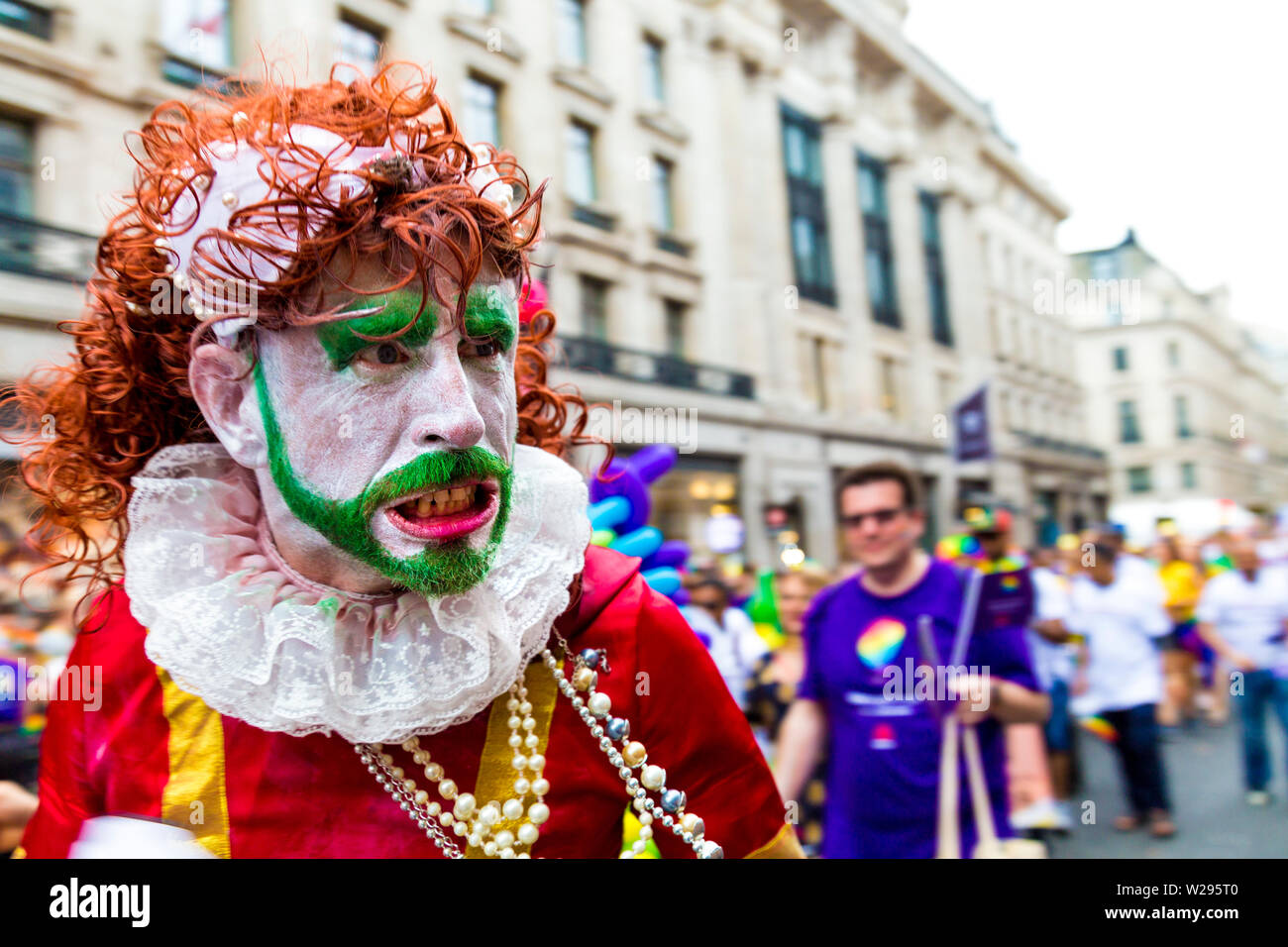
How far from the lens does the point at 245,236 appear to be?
100 centimetres

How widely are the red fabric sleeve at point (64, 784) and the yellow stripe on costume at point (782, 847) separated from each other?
80cm

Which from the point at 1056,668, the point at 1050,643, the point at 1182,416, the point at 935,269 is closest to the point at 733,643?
the point at 1182,416

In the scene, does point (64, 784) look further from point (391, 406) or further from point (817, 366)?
point (817, 366)

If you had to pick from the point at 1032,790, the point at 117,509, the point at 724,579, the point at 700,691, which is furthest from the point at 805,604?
the point at 117,509

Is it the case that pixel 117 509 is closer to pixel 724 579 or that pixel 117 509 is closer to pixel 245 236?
pixel 245 236

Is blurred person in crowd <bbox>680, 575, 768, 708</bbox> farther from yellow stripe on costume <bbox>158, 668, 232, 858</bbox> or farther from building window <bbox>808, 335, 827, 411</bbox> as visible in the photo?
building window <bbox>808, 335, 827, 411</bbox>

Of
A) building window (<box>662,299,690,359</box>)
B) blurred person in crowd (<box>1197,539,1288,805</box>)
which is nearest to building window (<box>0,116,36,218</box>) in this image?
building window (<box>662,299,690,359</box>)

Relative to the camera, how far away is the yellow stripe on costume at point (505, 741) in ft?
3.57

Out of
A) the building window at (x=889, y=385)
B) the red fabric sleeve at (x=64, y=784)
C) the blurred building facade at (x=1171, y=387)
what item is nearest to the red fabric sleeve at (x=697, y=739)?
the red fabric sleeve at (x=64, y=784)

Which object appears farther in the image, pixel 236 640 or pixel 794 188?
pixel 794 188

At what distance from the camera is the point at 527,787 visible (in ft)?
3.53

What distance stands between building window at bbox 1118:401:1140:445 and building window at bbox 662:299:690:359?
390 centimetres

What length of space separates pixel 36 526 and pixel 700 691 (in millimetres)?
874

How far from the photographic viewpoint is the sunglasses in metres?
2.73
